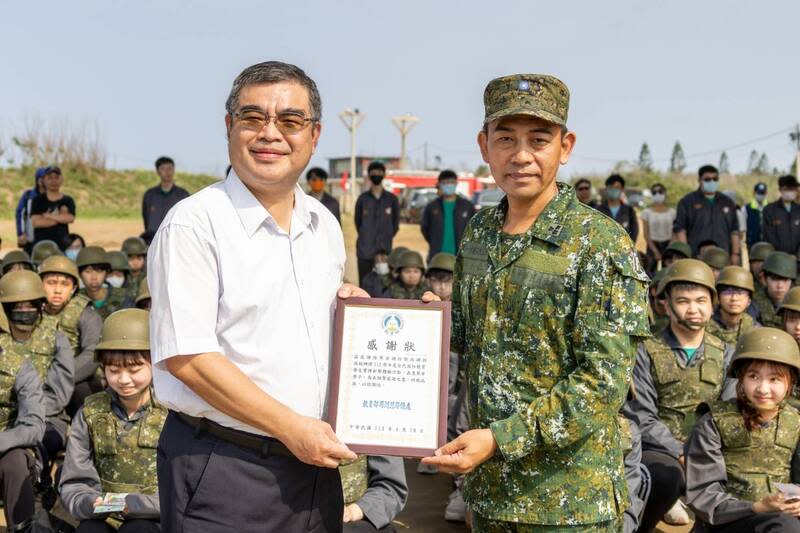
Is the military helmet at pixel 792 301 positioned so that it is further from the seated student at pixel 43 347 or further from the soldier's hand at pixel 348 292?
the seated student at pixel 43 347

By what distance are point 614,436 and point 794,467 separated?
2.31 metres

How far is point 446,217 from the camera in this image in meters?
11.1

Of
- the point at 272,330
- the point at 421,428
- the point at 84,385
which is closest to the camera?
the point at 272,330

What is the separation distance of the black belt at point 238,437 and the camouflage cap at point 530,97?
1.15 m

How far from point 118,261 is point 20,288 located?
2.96 meters

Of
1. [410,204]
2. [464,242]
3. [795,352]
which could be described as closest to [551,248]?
[464,242]

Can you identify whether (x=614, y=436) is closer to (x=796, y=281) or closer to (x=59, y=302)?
(x=59, y=302)

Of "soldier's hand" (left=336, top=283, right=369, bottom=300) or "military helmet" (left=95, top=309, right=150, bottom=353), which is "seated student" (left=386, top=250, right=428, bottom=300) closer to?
"military helmet" (left=95, top=309, right=150, bottom=353)

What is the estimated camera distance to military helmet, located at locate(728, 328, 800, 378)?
4.25 metres

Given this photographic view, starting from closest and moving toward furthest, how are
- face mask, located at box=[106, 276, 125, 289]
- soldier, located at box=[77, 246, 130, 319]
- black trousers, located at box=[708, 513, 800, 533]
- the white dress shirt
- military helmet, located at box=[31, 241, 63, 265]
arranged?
the white dress shirt
black trousers, located at box=[708, 513, 800, 533]
soldier, located at box=[77, 246, 130, 319]
face mask, located at box=[106, 276, 125, 289]
military helmet, located at box=[31, 241, 63, 265]

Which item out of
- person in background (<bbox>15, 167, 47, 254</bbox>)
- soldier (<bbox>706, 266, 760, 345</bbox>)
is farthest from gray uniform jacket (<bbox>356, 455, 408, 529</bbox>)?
person in background (<bbox>15, 167, 47, 254</bbox>)

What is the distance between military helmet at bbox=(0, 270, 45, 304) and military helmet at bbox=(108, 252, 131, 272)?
2.73 meters

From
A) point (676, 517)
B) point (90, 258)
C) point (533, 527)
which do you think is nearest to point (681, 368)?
point (676, 517)

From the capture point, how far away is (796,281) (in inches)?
340
